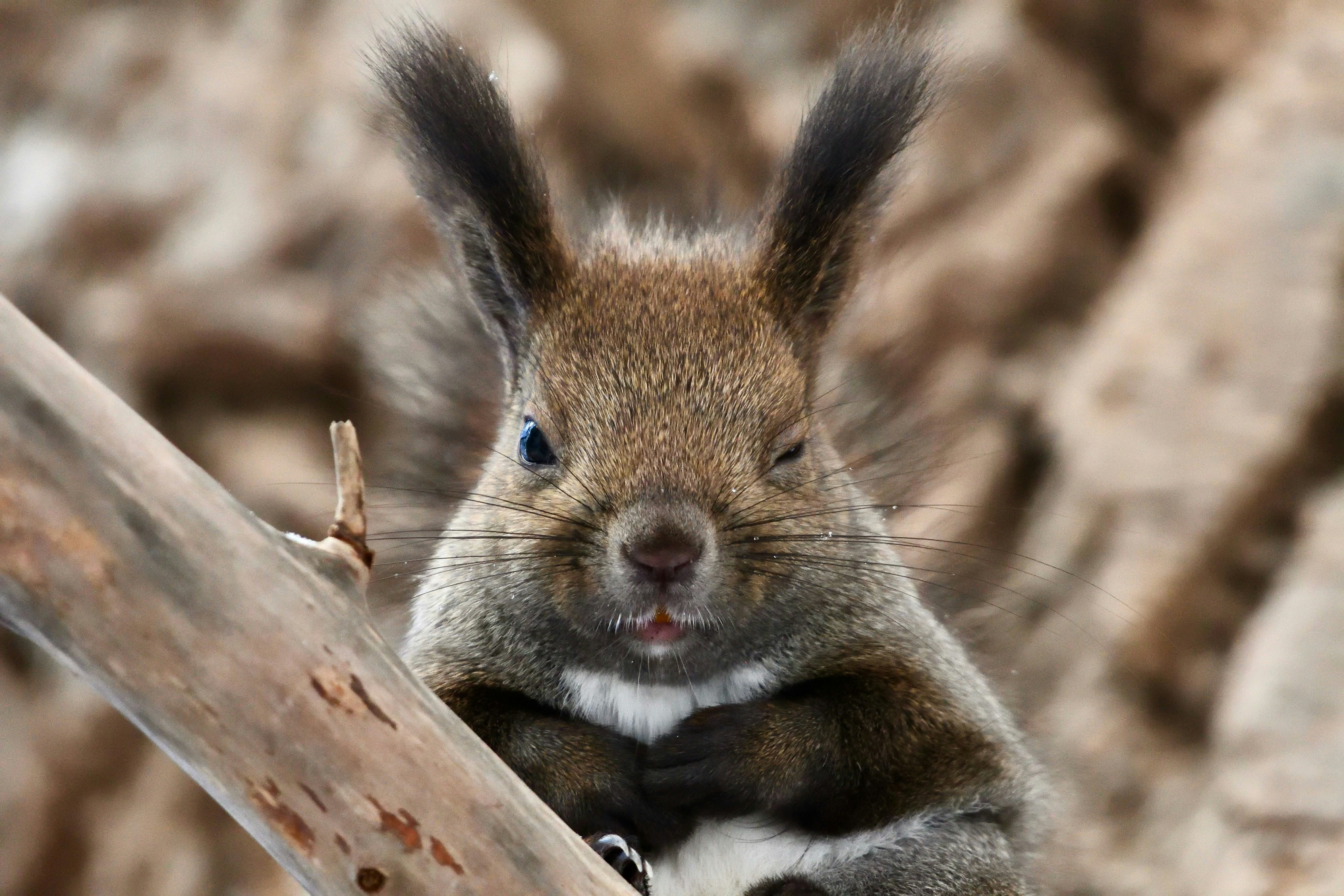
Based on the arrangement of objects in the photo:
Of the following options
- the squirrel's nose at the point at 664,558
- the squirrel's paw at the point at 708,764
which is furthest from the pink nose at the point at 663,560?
the squirrel's paw at the point at 708,764

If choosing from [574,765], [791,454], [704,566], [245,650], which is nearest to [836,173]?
[791,454]

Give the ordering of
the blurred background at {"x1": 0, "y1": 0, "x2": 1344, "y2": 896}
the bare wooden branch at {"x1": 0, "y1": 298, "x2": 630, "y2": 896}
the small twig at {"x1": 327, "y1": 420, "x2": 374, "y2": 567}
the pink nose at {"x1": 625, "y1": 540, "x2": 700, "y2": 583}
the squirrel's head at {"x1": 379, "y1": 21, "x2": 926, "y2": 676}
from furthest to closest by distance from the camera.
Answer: the blurred background at {"x1": 0, "y1": 0, "x2": 1344, "y2": 896}
the squirrel's head at {"x1": 379, "y1": 21, "x2": 926, "y2": 676}
the pink nose at {"x1": 625, "y1": 540, "x2": 700, "y2": 583}
the small twig at {"x1": 327, "y1": 420, "x2": 374, "y2": 567}
the bare wooden branch at {"x1": 0, "y1": 298, "x2": 630, "y2": 896}

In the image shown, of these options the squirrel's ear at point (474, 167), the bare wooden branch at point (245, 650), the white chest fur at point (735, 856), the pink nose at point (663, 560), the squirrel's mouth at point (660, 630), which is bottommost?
the bare wooden branch at point (245, 650)

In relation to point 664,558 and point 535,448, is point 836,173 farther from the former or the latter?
point 664,558

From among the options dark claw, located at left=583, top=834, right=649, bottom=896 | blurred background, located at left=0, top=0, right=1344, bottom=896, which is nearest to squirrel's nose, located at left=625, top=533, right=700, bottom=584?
dark claw, located at left=583, top=834, right=649, bottom=896

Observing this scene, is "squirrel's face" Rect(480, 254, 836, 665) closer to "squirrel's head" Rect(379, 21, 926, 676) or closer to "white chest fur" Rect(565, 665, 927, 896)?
"squirrel's head" Rect(379, 21, 926, 676)

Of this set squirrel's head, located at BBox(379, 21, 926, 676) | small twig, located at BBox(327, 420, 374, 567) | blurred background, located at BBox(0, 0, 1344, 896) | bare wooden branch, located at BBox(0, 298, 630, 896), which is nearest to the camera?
bare wooden branch, located at BBox(0, 298, 630, 896)

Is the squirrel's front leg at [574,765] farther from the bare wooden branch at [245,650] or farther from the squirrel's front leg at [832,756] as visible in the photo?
→ the bare wooden branch at [245,650]

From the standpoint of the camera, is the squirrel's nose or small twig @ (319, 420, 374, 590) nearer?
small twig @ (319, 420, 374, 590)
